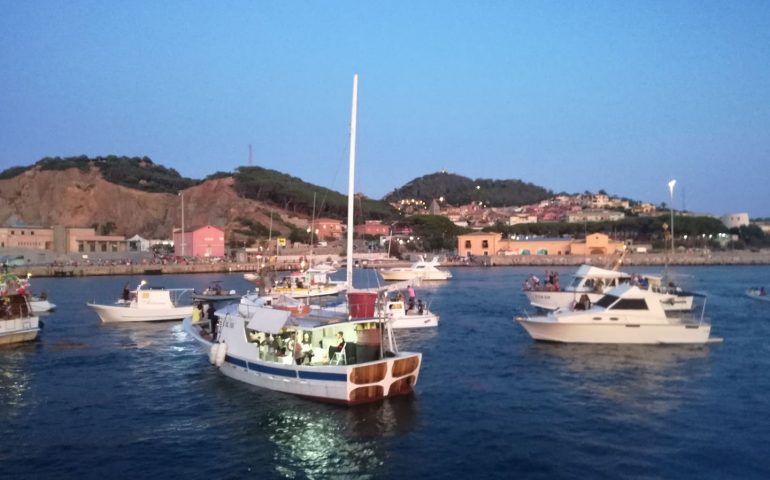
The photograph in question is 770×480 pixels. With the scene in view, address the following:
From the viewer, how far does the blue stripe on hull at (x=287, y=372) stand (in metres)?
16.3

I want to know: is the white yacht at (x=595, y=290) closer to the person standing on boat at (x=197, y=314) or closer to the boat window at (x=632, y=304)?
the boat window at (x=632, y=304)

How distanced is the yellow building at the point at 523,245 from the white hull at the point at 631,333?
8023cm

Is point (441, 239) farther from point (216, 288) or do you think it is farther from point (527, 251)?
point (216, 288)

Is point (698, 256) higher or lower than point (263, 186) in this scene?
lower

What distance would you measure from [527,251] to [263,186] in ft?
216

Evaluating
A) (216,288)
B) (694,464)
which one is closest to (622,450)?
(694,464)

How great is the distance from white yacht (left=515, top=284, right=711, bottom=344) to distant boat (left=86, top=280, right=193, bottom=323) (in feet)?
66.0

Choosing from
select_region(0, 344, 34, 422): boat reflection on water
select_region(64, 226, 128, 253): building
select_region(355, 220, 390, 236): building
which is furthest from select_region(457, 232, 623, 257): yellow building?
select_region(0, 344, 34, 422): boat reflection on water

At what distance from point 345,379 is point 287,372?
2.01 metres

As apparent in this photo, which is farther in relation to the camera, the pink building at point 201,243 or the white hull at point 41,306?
the pink building at point 201,243

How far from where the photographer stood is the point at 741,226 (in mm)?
133875

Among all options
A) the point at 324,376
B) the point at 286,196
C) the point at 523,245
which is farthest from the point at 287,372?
the point at 286,196

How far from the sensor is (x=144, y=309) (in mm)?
34781

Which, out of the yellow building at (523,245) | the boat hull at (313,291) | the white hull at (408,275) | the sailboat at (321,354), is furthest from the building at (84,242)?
the sailboat at (321,354)
